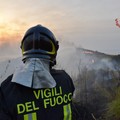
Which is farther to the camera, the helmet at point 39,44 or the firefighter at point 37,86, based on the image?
the helmet at point 39,44

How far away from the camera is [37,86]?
2777 mm

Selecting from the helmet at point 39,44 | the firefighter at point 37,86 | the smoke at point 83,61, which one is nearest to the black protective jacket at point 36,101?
the firefighter at point 37,86

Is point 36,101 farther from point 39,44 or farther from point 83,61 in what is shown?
point 83,61

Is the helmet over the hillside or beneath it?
over

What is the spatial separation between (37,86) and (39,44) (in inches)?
12.7

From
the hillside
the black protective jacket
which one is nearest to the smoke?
the hillside

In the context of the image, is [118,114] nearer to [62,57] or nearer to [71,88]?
[71,88]

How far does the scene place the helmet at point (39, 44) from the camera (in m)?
2.88

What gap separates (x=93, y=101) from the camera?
9.27 m

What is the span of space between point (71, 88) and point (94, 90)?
6990mm

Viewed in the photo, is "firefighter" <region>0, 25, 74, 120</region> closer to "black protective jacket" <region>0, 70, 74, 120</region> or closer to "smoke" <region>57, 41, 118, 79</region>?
"black protective jacket" <region>0, 70, 74, 120</region>

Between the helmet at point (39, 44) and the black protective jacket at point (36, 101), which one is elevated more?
the helmet at point (39, 44)

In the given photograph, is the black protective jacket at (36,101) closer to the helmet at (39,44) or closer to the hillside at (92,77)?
the helmet at (39,44)

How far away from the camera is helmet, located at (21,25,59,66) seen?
9.46 feet
